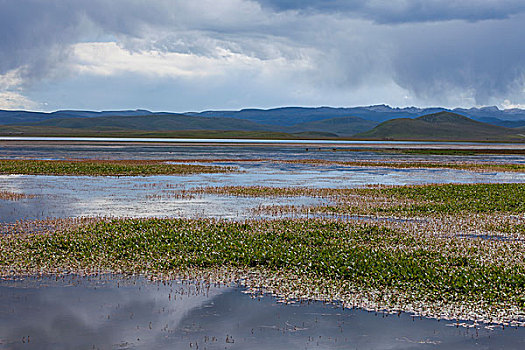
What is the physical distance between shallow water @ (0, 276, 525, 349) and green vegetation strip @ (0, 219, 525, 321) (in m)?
1.27

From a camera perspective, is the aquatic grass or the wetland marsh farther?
the aquatic grass

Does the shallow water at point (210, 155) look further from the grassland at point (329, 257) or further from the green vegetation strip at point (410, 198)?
the grassland at point (329, 257)

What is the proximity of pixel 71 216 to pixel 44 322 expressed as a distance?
16.2 meters

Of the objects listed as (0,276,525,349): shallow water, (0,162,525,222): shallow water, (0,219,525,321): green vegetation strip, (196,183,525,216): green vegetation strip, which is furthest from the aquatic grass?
(0,276,525,349): shallow water

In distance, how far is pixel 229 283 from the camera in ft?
55.8

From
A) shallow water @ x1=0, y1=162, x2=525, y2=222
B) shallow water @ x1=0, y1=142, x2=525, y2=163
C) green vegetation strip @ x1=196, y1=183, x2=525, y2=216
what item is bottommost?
shallow water @ x1=0, y1=142, x2=525, y2=163

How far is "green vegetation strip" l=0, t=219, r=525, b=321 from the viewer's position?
15891 millimetres

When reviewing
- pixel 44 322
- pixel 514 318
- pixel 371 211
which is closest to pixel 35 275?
pixel 44 322

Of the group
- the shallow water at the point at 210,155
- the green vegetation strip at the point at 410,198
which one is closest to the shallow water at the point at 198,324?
the green vegetation strip at the point at 410,198

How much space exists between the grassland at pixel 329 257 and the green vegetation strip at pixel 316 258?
39 mm

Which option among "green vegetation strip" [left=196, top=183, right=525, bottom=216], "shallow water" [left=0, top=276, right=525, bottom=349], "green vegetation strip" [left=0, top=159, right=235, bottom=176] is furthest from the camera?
"green vegetation strip" [left=0, top=159, right=235, bottom=176]

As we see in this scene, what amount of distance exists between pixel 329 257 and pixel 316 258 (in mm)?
447

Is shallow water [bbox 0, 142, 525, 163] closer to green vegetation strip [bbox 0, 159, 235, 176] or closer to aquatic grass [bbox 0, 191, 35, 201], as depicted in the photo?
green vegetation strip [bbox 0, 159, 235, 176]

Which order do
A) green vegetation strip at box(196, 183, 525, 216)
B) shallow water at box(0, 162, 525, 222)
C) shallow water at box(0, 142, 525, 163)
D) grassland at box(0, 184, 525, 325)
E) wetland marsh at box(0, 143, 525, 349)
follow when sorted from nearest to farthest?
wetland marsh at box(0, 143, 525, 349)
grassland at box(0, 184, 525, 325)
shallow water at box(0, 162, 525, 222)
green vegetation strip at box(196, 183, 525, 216)
shallow water at box(0, 142, 525, 163)
